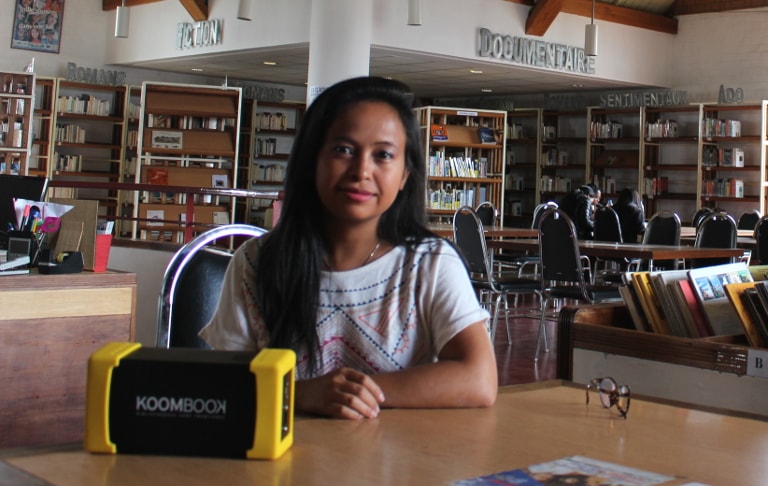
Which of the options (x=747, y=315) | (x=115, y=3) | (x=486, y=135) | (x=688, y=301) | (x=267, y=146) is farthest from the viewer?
(x=267, y=146)

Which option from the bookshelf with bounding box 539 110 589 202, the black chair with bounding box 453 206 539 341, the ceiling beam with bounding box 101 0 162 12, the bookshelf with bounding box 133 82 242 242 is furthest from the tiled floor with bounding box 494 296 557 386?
the ceiling beam with bounding box 101 0 162 12

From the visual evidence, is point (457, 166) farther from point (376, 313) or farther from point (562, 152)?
point (376, 313)

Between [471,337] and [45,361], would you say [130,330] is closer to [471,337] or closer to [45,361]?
[45,361]

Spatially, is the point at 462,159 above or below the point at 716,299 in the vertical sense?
above

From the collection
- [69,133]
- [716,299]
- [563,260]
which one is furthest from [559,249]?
[69,133]

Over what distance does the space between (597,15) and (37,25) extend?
7154mm

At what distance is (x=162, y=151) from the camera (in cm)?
1180

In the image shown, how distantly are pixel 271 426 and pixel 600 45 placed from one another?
12.0 m

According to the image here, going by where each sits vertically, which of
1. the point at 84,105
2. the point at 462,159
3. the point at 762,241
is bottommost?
the point at 762,241

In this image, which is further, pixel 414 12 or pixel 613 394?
pixel 414 12

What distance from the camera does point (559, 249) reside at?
20.9 ft

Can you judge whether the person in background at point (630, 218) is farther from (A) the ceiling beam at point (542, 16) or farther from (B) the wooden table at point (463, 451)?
(B) the wooden table at point (463, 451)

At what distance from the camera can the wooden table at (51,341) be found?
3221mm

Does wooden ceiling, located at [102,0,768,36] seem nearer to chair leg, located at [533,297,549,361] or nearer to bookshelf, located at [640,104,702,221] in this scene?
bookshelf, located at [640,104,702,221]
